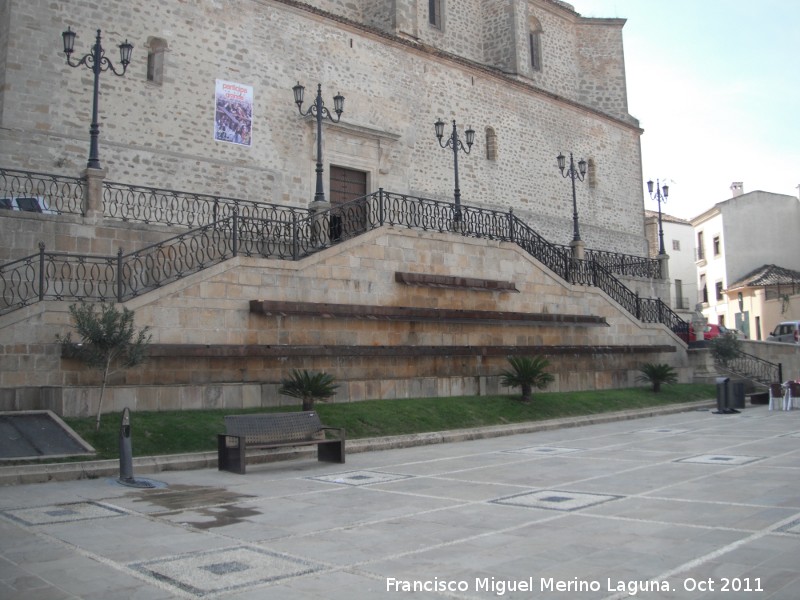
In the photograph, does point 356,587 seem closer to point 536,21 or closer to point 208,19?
point 208,19

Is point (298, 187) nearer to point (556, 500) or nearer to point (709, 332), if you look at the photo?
point (556, 500)

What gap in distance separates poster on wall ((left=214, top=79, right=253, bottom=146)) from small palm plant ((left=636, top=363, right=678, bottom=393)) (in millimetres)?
12641

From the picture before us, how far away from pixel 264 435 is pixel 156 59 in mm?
12695

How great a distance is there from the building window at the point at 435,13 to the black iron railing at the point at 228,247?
11537mm

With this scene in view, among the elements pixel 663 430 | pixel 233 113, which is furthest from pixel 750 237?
pixel 233 113

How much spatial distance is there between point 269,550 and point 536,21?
33.0 metres

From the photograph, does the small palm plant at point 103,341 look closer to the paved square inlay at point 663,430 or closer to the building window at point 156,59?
the building window at point 156,59

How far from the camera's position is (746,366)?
25750 mm

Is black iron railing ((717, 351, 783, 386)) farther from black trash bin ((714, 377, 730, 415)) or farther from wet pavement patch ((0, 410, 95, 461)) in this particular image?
wet pavement patch ((0, 410, 95, 461))

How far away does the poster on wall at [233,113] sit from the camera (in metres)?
20.3

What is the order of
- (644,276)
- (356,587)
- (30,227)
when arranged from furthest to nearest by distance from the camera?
(644,276)
(30,227)
(356,587)

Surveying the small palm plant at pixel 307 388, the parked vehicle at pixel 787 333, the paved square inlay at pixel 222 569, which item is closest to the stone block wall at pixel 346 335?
the small palm plant at pixel 307 388

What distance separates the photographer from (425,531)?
6.48m

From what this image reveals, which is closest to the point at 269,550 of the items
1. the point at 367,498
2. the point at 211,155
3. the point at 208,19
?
the point at 367,498
